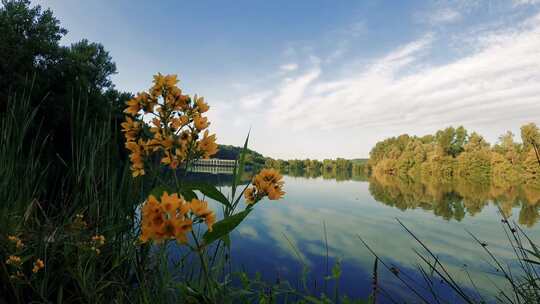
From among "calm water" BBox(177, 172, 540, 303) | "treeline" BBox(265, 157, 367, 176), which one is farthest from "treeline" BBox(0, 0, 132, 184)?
"treeline" BBox(265, 157, 367, 176)

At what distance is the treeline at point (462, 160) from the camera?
4006cm

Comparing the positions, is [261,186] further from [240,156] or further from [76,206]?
[76,206]

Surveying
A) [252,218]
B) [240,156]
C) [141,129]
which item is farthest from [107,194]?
[252,218]

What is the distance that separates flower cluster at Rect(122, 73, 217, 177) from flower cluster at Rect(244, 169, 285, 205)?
224mm

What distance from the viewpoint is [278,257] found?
8.52 meters

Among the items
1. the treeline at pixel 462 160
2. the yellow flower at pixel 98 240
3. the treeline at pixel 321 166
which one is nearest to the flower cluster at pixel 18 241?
the yellow flower at pixel 98 240

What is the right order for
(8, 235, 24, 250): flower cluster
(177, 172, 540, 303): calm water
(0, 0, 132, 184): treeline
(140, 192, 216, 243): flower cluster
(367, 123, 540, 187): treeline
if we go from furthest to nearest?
(367, 123, 540, 187): treeline, (0, 0, 132, 184): treeline, (177, 172, 540, 303): calm water, (8, 235, 24, 250): flower cluster, (140, 192, 216, 243): flower cluster

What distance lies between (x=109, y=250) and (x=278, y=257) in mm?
7313

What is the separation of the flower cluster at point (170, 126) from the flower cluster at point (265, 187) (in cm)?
22

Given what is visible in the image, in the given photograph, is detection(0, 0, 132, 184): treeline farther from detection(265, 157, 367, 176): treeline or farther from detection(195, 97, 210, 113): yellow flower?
detection(265, 157, 367, 176): treeline

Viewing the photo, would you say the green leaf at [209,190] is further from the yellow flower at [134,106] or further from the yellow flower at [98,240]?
the yellow flower at [98,240]

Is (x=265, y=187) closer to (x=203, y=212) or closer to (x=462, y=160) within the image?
(x=203, y=212)

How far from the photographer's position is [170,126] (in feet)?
3.59

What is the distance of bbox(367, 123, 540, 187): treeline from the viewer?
40062mm
